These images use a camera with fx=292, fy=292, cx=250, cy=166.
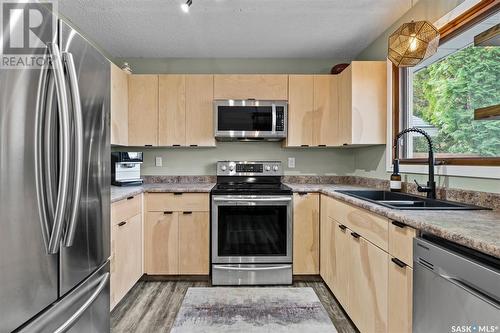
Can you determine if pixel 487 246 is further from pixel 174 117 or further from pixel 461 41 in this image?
pixel 174 117

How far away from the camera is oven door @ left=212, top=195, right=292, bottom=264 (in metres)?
2.75

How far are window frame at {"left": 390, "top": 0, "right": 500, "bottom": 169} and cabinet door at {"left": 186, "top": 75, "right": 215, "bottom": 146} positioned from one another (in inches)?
69.5

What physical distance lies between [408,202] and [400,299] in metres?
0.82

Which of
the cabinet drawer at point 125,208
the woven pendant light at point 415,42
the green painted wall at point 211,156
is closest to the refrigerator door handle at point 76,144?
the cabinet drawer at point 125,208

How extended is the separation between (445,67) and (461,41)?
20 cm

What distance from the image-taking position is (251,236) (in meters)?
2.78

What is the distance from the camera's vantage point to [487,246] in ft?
2.92

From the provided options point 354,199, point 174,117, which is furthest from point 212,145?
point 354,199

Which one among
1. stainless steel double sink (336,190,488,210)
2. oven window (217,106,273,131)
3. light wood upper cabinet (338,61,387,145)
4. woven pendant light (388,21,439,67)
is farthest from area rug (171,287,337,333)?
woven pendant light (388,21,439,67)

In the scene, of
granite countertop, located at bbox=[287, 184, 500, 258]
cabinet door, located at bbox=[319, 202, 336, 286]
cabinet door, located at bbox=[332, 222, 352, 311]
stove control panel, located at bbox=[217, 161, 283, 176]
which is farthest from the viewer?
stove control panel, located at bbox=[217, 161, 283, 176]

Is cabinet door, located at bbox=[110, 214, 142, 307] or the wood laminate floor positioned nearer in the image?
the wood laminate floor

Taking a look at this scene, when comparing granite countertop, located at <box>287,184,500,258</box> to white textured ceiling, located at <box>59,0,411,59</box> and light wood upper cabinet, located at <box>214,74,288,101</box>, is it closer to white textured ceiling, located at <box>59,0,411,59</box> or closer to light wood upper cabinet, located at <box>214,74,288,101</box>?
white textured ceiling, located at <box>59,0,411,59</box>

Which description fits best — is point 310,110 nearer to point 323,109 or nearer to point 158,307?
point 323,109

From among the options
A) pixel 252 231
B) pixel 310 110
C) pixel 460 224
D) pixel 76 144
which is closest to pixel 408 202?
pixel 460 224
